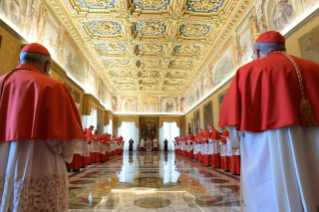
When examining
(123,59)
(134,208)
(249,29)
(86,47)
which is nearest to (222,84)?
(249,29)

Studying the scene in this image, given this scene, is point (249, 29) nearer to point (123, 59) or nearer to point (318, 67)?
point (318, 67)

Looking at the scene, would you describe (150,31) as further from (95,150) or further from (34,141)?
(34,141)

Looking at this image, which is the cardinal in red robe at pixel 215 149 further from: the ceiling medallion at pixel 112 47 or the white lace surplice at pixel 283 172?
the ceiling medallion at pixel 112 47

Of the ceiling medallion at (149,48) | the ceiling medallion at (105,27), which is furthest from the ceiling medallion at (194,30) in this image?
the ceiling medallion at (105,27)

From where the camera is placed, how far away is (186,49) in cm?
1264

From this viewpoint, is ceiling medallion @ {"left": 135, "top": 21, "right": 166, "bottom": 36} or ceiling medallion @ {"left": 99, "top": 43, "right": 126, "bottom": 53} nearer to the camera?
ceiling medallion @ {"left": 135, "top": 21, "right": 166, "bottom": 36}

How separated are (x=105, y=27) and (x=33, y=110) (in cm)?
961

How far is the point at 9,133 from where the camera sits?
155 cm

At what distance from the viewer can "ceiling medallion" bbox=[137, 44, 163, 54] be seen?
12358mm

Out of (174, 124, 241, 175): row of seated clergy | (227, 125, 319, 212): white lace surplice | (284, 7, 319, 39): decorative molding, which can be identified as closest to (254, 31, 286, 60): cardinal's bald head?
(227, 125, 319, 212): white lace surplice

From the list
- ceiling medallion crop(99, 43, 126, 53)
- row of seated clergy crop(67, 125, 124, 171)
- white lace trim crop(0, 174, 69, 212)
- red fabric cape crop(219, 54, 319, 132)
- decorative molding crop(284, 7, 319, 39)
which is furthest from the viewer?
ceiling medallion crop(99, 43, 126, 53)

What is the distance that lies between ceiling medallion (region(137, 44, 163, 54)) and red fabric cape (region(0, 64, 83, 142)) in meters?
11.1

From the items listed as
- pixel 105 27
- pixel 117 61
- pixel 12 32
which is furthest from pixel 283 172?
pixel 117 61

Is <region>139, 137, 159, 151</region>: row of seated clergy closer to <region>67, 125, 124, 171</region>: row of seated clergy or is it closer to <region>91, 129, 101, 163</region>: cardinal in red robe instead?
<region>67, 125, 124, 171</region>: row of seated clergy
